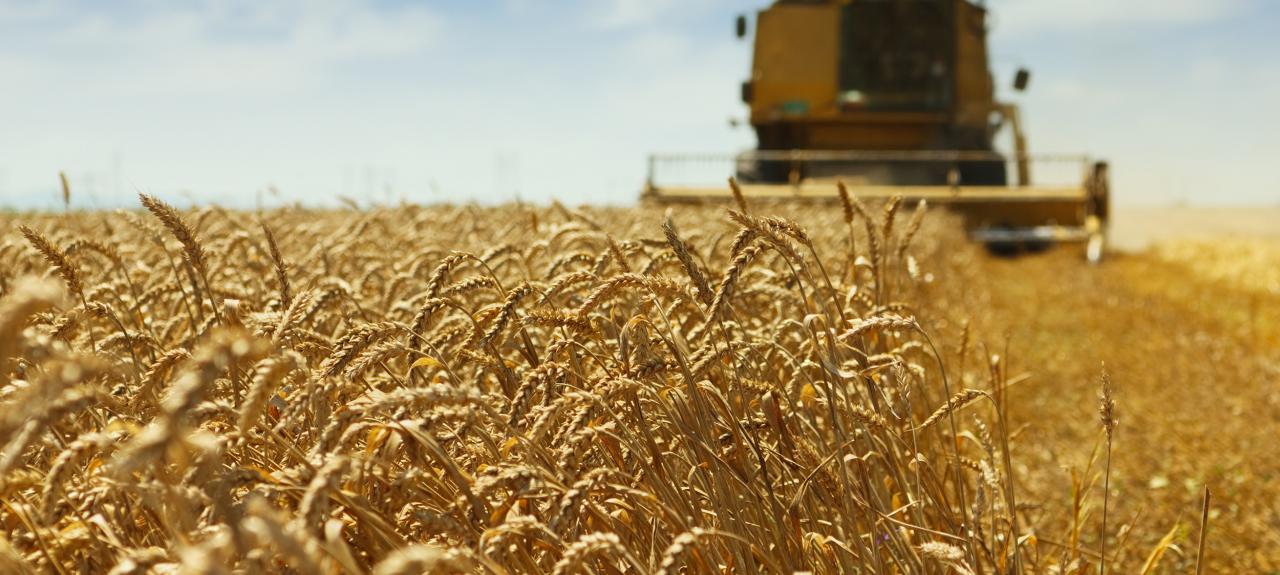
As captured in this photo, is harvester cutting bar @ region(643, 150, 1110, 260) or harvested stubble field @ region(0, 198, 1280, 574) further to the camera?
harvester cutting bar @ region(643, 150, 1110, 260)

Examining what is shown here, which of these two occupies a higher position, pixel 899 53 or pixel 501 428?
pixel 899 53

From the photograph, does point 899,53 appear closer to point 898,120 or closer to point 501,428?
point 898,120

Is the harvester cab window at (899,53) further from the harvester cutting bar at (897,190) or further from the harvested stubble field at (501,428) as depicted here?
the harvested stubble field at (501,428)

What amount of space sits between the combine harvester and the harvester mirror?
1cm

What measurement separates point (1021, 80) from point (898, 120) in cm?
203

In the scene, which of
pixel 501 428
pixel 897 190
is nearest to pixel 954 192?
pixel 897 190

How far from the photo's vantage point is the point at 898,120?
15203 millimetres

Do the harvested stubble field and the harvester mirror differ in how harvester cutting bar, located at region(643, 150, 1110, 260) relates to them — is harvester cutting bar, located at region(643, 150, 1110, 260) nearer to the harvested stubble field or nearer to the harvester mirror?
the harvester mirror

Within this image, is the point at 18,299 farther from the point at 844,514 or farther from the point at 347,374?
the point at 844,514

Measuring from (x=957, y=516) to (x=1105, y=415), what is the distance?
0.91 metres

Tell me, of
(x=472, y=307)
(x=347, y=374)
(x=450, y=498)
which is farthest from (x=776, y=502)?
(x=472, y=307)

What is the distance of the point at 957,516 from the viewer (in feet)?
8.92

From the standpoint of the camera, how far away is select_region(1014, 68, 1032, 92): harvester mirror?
15648 mm

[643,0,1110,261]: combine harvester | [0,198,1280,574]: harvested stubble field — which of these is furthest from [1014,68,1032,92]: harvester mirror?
[0,198,1280,574]: harvested stubble field
